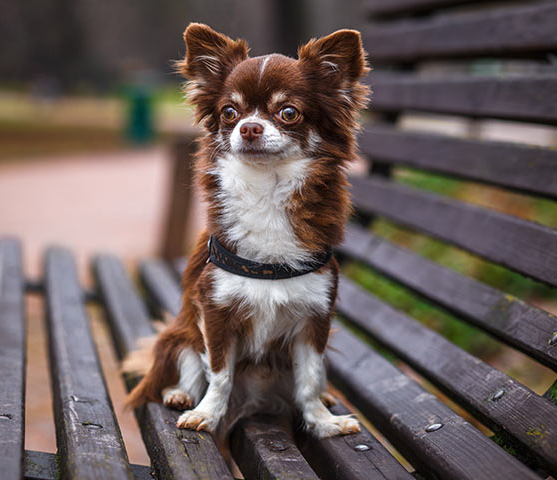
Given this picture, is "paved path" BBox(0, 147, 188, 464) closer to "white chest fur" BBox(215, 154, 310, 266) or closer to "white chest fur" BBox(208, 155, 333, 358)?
"white chest fur" BBox(208, 155, 333, 358)

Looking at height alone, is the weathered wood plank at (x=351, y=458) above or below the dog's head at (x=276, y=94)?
below

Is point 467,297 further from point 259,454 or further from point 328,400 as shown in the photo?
point 259,454

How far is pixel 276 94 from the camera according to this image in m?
1.98

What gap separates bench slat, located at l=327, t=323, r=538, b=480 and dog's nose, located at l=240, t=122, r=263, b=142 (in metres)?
1.04

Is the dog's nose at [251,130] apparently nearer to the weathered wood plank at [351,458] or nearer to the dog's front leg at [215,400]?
the dog's front leg at [215,400]

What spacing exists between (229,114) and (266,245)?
0.43 metres

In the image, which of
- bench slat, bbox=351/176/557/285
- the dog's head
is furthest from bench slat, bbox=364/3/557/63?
the dog's head

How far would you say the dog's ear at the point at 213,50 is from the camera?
7.05ft

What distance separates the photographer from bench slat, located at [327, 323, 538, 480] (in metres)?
1.78

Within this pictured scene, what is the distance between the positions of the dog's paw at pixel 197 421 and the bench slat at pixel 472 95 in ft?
5.53

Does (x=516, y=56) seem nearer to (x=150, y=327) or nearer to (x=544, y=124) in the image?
(x=544, y=124)

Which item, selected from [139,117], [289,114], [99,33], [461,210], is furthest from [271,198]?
[99,33]

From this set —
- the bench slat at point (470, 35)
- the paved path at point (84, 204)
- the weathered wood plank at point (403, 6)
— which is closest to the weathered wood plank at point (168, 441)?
the bench slat at point (470, 35)

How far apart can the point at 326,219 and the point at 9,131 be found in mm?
14399
